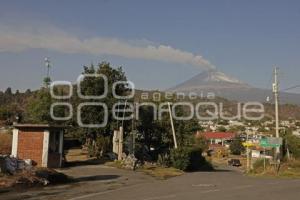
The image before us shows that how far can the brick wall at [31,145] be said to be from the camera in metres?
32.0

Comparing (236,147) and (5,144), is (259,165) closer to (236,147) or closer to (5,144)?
(5,144)

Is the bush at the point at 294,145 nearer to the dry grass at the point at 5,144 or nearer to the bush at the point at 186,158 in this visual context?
the bush at the point at 186,158

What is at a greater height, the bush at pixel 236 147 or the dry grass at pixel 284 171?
the bush at pixel 236 147

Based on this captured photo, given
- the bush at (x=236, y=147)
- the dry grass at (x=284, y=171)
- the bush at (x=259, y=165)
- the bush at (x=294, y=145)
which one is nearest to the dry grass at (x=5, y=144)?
the dry grass at (x=284, y=171)

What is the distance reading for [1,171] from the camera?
2377cm

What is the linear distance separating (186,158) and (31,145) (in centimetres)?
1666

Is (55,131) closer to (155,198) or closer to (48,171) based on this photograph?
(48,171)

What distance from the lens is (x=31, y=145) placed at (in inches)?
1261

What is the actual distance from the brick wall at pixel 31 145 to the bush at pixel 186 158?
49.6 ft

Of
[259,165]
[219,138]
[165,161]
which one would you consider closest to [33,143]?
[165,161]

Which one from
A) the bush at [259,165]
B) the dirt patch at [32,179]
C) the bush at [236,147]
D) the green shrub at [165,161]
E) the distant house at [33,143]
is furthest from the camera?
the bush at [236,147]

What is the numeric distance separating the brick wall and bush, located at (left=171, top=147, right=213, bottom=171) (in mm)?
15123

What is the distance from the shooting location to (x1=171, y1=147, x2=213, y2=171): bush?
4362 centimetres

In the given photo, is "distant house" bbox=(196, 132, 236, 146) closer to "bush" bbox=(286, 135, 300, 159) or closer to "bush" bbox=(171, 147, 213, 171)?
"bush" bbox=(286, 135, 300, 159)
